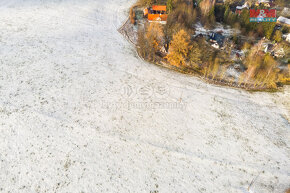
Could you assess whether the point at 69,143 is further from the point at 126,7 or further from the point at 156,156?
the point at 126,7

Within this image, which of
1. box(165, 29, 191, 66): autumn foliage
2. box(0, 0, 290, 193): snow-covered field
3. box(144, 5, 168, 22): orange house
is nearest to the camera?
box(0, 0, 290, 193): snow-covered field

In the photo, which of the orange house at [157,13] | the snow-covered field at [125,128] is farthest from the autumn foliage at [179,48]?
the orange house at [157,13]

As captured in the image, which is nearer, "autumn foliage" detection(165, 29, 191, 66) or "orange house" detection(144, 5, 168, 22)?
"autumn foliage" detection(165, 29, 191, 66)

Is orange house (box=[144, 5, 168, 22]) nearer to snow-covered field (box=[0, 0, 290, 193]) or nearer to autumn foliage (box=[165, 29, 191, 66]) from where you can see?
snow-covered field (box=[0, 0, 290, 193])

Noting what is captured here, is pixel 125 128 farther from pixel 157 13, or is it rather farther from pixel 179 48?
pixel 157 13

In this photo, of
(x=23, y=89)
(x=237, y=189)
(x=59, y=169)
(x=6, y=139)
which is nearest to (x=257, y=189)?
(x=237, y=189)

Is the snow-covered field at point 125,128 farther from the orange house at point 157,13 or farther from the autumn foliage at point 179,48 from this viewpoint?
the orange house at point 157,13

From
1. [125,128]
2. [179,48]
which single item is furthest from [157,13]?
[125,128]

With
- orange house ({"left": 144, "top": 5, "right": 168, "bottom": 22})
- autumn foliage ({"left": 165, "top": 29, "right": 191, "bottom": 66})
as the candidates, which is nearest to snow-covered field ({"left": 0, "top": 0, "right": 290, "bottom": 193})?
autumn foliage ({"left": 165, "top": 29, "right": 191, "bottom": 66})
